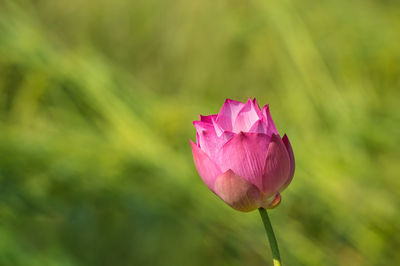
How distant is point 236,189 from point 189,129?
1.28 meters

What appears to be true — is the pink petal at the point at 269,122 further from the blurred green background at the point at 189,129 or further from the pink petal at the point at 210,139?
the blurred green background at the point at 189,129

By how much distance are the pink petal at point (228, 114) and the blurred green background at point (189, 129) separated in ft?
2.49

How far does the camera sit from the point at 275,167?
280 mm

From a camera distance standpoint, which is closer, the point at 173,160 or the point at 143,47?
the point at 173,160

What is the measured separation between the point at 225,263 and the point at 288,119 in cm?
43

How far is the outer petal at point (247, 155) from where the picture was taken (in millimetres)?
276

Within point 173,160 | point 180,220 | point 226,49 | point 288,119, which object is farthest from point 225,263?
point 226,49

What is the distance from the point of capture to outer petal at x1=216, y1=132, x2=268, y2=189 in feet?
0.91

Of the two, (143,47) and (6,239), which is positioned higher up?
(143,47)

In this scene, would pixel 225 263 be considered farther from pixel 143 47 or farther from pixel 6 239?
pixel 143 47

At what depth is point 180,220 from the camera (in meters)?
1.36

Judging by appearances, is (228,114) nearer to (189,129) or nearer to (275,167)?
(275,167)

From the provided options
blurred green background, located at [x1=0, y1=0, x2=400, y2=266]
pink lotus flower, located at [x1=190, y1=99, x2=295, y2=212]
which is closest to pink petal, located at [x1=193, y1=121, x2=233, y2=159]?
pink lotus flower, located at [x1=190, y1=99, x2=295, y2=212]

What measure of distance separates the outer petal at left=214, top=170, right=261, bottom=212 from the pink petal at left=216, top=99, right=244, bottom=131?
1.5 inches
